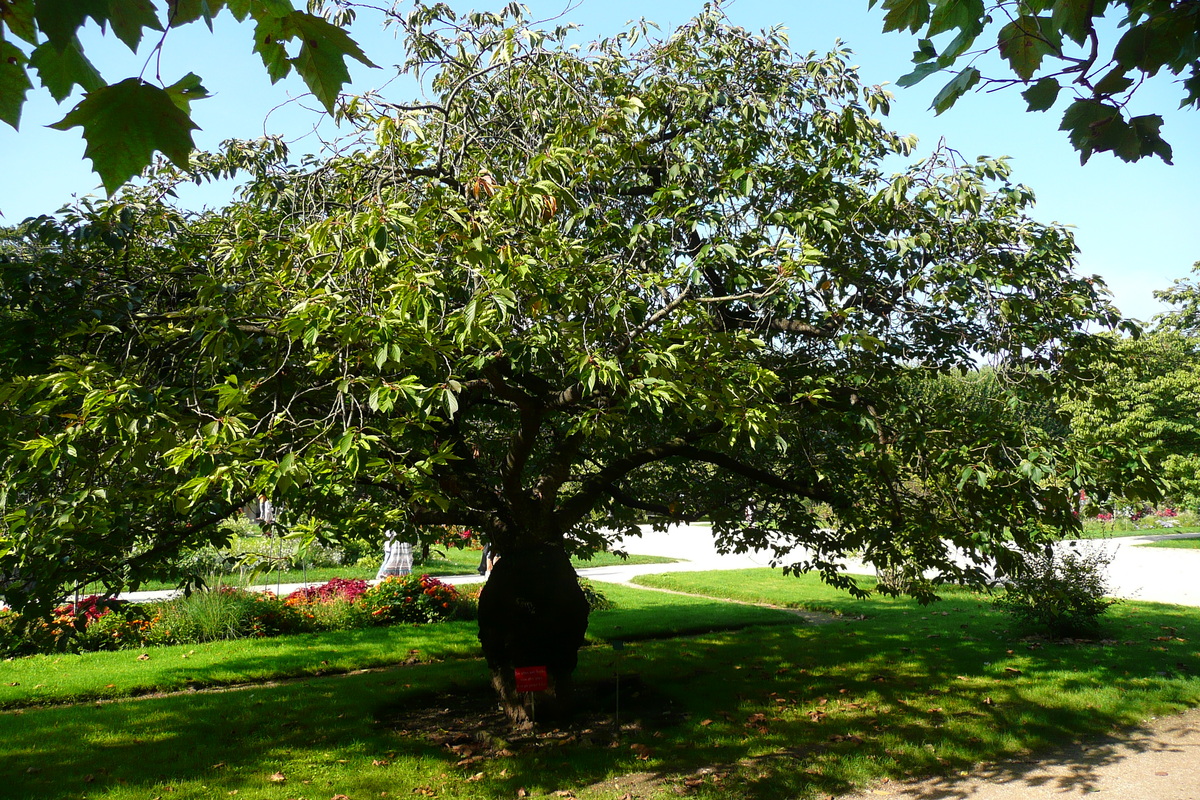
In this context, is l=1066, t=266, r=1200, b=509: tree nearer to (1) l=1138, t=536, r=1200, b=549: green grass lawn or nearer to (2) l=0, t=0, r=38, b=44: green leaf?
(1) l=1138, t=536, r=1200, b=549: green grass lawn

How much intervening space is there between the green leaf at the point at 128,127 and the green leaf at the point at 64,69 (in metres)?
0.21

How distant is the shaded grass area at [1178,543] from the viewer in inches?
1164

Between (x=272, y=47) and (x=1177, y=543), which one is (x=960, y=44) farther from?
(x=1177, y=543)

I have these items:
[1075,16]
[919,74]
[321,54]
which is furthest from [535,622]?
[321,54]

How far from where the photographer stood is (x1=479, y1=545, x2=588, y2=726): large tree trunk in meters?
7.73

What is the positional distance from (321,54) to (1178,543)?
37469mm

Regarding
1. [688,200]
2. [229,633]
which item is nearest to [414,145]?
[688,200]

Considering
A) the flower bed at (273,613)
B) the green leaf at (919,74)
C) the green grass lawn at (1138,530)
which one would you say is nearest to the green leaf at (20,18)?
the green leaf at (919,74)

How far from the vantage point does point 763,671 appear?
33.4ft

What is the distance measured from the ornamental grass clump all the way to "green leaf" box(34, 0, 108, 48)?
13.2m

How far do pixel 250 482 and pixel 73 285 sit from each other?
7.75 ft

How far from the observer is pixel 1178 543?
31078 mm

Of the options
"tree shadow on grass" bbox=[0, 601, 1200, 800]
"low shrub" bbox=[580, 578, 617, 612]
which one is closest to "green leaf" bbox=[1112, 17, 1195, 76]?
"tree shadow on grass" bbox=[0, 601, 1200, 800]

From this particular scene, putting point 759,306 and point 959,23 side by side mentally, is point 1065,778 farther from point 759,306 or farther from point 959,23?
point 959,23
